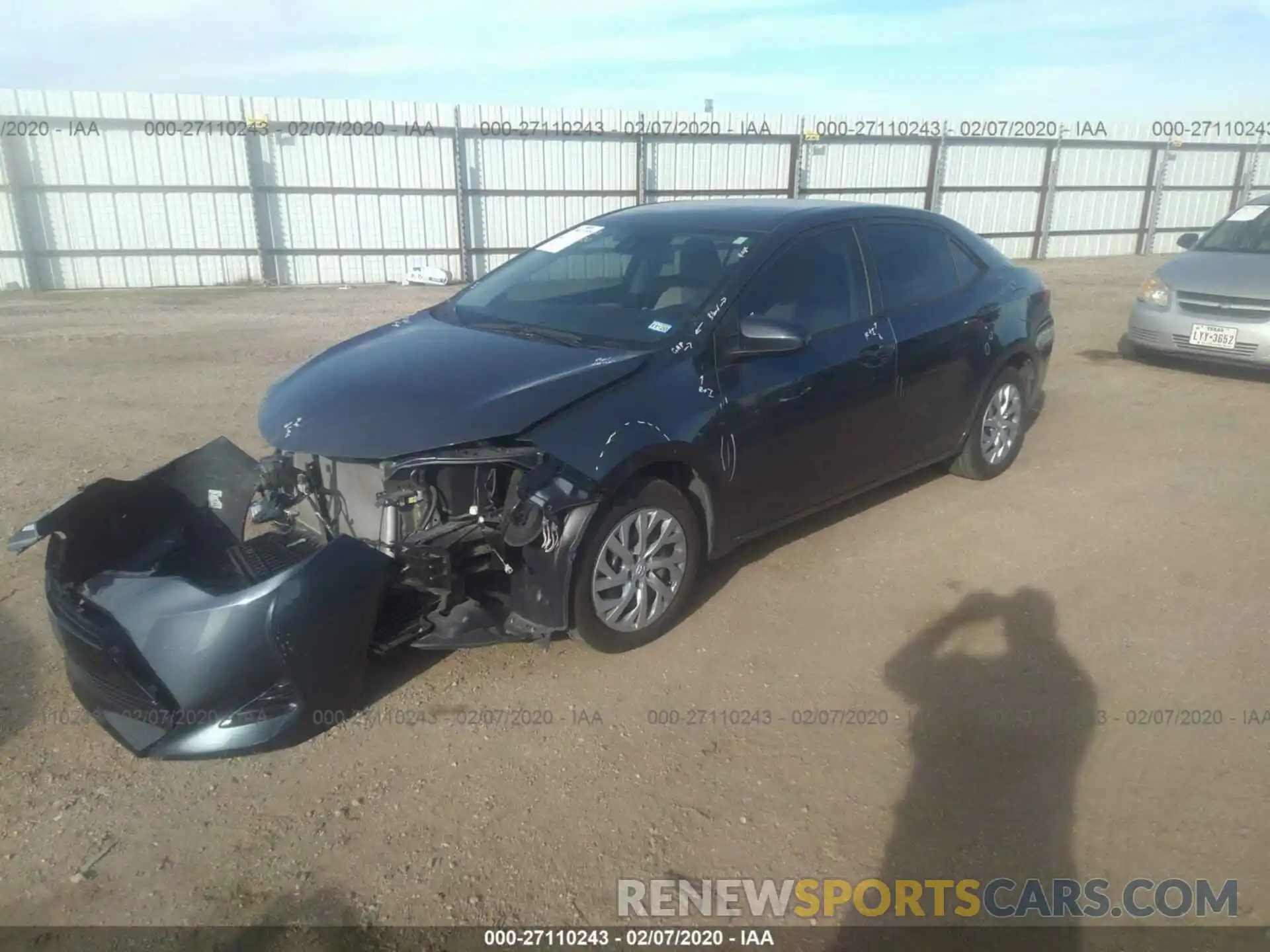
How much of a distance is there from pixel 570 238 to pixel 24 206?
506 inches

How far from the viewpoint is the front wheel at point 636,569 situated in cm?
365

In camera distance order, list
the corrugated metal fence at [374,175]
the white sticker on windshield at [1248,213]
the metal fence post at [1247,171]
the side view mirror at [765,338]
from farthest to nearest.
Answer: the metal fence post at [1247,171] → the corrugated metal fence at [374,175] → the white sticker on windshield at [1248,213] → the side view mirror at [765,338]

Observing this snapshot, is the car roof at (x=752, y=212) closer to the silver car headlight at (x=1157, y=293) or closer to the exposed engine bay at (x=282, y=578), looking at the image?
the exposed engine bay at (x=282, y=578)

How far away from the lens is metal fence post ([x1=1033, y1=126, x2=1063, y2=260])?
→ 784 inches

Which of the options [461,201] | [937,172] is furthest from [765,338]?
[937,172]

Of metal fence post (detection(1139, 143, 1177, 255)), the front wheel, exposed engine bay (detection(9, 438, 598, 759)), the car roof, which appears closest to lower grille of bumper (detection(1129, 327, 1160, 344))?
the car roof

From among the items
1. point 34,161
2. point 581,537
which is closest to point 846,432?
point 581,537

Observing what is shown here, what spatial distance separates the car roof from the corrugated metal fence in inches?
447

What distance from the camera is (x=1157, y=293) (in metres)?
8.89

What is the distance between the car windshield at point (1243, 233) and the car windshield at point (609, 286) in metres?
6.92

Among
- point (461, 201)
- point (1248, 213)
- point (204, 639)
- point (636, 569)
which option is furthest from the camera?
point (461, 201)

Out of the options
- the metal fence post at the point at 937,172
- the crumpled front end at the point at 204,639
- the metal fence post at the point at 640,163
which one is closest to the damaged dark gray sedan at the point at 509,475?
the crumpled front end at the point at 204,639

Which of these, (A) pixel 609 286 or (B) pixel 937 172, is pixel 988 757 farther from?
(B) pixel 937 172

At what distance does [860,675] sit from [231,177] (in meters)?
14.3
